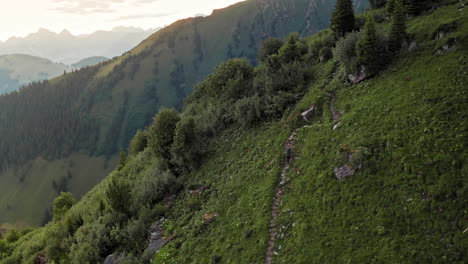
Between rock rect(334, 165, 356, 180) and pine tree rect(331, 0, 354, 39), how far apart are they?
37.0m

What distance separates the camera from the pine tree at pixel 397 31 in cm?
3844

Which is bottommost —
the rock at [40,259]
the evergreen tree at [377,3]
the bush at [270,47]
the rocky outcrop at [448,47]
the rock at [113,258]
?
the rock at [40,259]

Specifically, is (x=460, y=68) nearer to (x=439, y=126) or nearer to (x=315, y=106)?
(x=439, y=126)

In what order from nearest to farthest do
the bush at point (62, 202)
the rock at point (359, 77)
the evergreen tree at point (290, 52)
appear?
1. the rock at point (359, 77)
2. the evergreen tree at point (290, 52)
3. the bush at point (62, 202)

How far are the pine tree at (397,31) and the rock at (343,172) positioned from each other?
888 inches

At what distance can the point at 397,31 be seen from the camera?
38875 mm

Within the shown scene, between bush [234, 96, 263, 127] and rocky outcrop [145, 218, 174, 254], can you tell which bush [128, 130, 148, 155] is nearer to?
bush [234, 96, 263, 127]

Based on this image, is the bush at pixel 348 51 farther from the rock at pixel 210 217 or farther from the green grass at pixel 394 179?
the rock at pixel 210 217

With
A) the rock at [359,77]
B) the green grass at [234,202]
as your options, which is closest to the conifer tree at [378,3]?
the rock at [359,77]

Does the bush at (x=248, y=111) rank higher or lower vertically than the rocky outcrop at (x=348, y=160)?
higher

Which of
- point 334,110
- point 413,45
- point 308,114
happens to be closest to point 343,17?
point 413,45

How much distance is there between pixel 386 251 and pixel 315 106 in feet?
84.7

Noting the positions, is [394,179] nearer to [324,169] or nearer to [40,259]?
[324,169]

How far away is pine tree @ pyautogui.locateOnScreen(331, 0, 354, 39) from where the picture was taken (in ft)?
177
